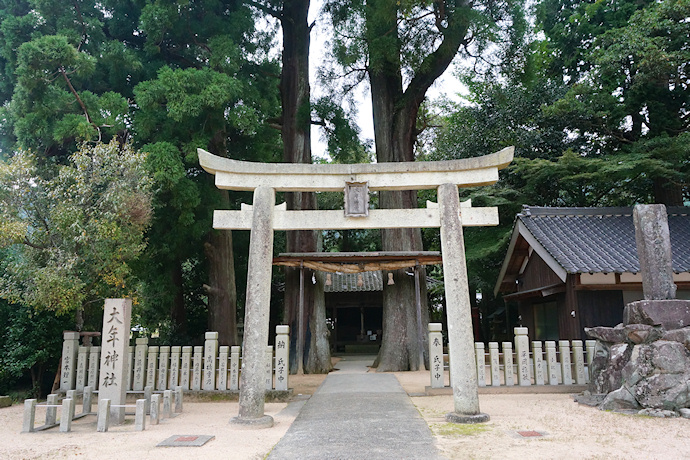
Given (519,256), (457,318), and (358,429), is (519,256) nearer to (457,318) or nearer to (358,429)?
(457,318)

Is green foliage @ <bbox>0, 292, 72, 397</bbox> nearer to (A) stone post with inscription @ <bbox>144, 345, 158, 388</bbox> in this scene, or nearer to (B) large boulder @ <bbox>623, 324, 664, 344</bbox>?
(A) stone post with inscription @ <bbox>144, 345, 158, 388</bbox>

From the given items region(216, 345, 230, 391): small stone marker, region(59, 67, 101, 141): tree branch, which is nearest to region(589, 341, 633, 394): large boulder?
region(216, 345, 230, 391): small stone marker

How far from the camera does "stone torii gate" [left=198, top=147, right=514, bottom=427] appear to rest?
258 inches

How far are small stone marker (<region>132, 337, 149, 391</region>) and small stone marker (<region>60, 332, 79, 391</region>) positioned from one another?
3.67ft

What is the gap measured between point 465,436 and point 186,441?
321 centimetres

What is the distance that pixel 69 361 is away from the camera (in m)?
8.48

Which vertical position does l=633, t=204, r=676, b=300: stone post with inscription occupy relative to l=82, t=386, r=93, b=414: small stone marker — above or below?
above

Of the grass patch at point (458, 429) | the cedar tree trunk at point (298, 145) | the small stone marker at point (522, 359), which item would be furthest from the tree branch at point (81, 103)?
the small stone marker at point (522, 359)

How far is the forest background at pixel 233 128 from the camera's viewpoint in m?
8.59

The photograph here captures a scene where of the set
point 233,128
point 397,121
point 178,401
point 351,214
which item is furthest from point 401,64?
point 178,401

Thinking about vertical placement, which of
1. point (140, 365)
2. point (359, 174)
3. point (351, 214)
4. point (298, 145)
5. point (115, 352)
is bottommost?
point (140, 365)

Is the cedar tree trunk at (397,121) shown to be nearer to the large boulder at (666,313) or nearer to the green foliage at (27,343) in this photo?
the large boulder at (666,313)

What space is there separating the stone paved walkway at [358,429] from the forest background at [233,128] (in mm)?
4346

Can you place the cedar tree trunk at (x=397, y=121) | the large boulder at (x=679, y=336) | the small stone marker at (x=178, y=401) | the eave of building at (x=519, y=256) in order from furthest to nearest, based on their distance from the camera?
the cedar tree trunk at (x=397, y=121) → the eave of building at (x=519, y=256) → the small stone marker at (x=178, y=401) → the large boulder at (x=679, y=336)
